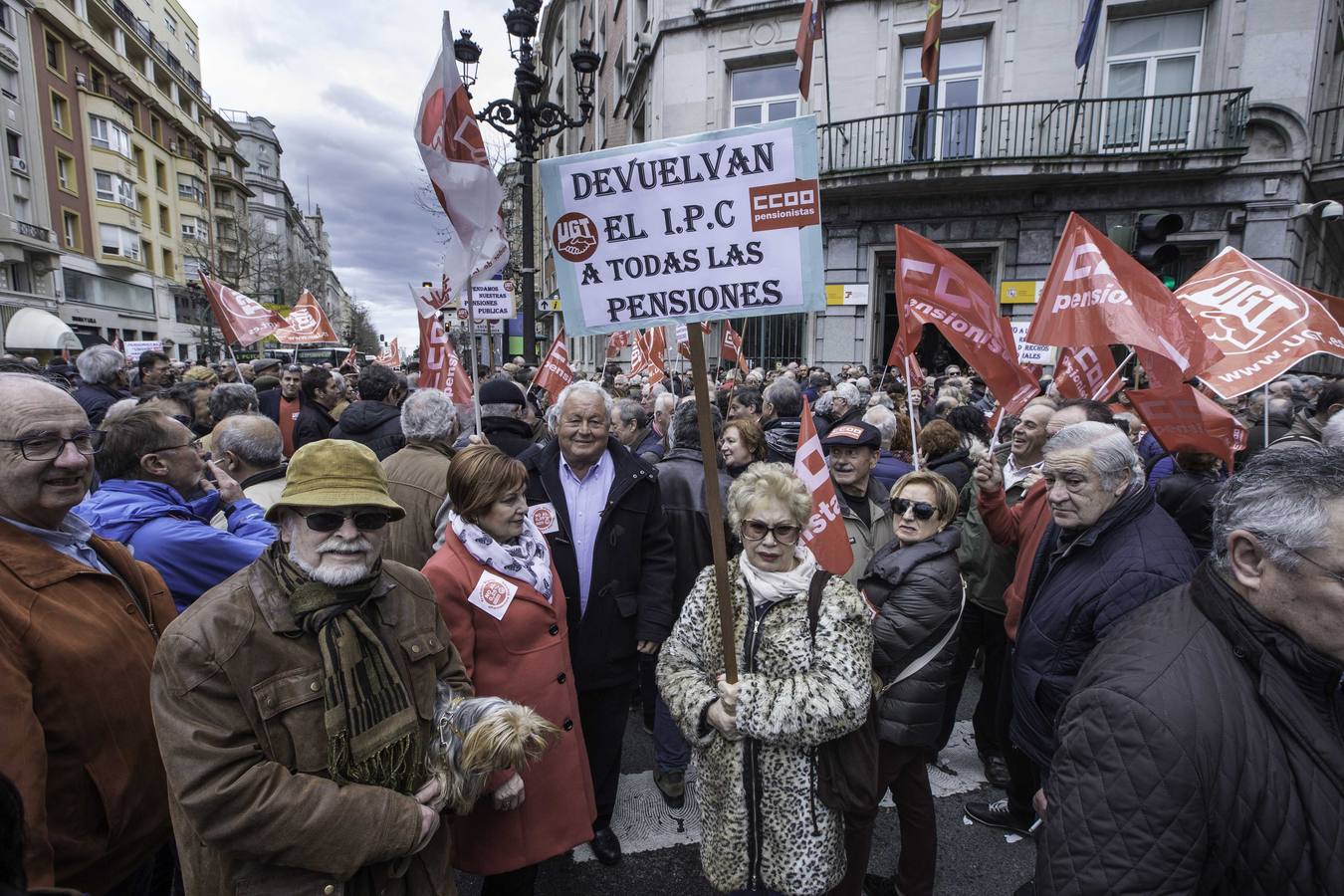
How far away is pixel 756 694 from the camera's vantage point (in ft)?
7.32

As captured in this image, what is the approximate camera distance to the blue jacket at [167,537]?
2396 millimetres

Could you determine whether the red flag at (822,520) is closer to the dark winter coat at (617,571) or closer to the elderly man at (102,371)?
the dark winter coat at (617,571)

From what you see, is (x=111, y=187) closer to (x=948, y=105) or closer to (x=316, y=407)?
(x=316, y=407)

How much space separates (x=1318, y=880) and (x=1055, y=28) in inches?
688

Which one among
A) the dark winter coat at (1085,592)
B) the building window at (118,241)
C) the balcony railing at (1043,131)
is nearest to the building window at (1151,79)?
the balcony railing at (1043,131)

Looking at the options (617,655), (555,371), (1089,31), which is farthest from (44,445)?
→ (1089,31)

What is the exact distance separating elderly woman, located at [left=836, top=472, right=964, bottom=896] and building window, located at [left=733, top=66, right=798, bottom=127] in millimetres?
16068

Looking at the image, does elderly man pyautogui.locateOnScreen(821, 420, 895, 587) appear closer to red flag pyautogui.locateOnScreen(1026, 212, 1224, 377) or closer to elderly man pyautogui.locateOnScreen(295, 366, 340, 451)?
red flag pyautogui.locateOnScreen(1026, 212, 1224, 377)

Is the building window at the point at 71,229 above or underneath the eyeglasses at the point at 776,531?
above

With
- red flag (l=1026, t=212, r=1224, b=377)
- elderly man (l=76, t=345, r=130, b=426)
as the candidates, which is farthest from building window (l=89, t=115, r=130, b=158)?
red flag (l=1026, t=212, r=1224, b=377)

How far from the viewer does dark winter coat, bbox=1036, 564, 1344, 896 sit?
132 cm

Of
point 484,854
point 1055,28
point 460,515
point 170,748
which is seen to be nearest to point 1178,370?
point 460,515

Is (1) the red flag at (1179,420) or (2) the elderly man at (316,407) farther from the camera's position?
(2) the elderly man at (316,407)

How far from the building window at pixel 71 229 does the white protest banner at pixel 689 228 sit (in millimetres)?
44093
